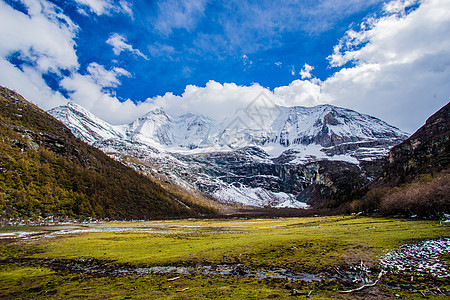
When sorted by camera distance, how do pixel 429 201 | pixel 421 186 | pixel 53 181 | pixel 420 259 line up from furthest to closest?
pixel 53 181 → pixel 421 186 → pixel 429 201 → pixel 420 259

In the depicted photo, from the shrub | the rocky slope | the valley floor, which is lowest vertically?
the valley floor

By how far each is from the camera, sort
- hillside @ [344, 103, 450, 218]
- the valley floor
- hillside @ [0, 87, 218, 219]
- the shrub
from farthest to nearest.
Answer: hillside @ [0, 87, 218, 219] → hillside @ [344, 103, 450, 218] → the shrub → the valley floor

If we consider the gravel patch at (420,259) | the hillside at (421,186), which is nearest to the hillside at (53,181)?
the gravel patch at (420,259)

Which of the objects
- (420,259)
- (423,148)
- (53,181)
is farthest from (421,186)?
(53,181)

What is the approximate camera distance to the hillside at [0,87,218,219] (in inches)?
3688

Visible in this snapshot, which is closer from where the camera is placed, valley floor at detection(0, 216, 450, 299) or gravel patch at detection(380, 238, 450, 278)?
valley floor at detection(0, 216, 450, 299)

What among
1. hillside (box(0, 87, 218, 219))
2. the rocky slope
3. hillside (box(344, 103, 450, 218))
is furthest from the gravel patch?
the rocky slope

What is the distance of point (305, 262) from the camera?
69.3 ft

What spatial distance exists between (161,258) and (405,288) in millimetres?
22959

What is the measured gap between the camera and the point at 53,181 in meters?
115

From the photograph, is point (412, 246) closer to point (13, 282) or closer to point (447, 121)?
point (13, 282)

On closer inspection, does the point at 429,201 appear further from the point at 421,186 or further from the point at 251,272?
the point at 251,272

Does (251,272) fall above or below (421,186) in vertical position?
below

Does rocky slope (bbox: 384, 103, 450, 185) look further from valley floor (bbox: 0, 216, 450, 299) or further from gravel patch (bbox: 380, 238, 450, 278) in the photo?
valley floor (bbox: 0, 216, 450, 299)
